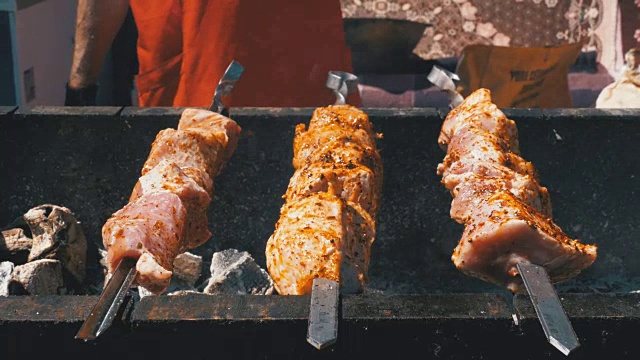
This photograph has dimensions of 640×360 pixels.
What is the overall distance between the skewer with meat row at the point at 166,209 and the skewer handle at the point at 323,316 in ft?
1.48

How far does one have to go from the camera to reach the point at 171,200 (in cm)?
255

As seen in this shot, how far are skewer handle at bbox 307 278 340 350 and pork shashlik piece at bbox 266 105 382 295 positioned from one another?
25cm

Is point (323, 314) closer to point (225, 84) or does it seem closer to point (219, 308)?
point (219, 308)

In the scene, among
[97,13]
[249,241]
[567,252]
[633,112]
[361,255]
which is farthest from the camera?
[97,13]

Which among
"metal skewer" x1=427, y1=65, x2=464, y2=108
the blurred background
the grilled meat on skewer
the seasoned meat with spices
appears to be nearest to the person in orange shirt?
"metal skewer" x1=427, y1=65, x2=464, y2=108

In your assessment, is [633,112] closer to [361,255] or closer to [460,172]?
[460,172]

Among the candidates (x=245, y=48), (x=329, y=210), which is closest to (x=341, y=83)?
(x=245, y=48)

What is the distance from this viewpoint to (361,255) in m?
2.39

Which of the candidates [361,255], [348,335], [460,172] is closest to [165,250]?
[361,255]

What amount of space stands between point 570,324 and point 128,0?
3.33 meters

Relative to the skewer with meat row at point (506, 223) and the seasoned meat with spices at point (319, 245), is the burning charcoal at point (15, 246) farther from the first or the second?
the skewer with meat row at point (506, 223)

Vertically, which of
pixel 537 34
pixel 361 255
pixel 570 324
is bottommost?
pixel 537 34

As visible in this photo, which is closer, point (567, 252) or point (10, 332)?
point (10, 332)

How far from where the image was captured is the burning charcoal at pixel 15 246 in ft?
10.8
